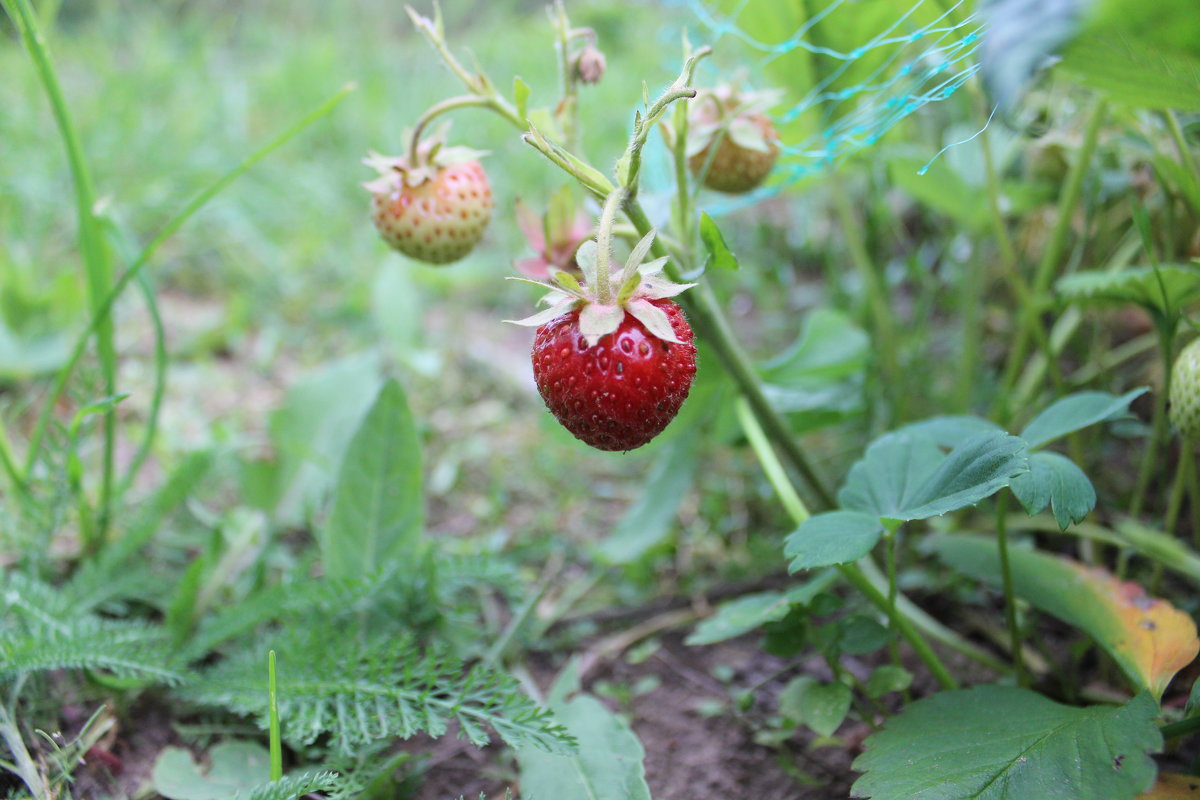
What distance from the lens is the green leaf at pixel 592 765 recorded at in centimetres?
77

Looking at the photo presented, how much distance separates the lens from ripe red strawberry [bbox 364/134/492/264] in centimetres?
87

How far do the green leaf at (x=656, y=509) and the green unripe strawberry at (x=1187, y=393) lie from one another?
0.57m

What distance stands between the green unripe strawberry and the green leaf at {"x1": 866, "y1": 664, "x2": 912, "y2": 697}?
0.33 m

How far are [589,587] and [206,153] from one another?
5.37 ft

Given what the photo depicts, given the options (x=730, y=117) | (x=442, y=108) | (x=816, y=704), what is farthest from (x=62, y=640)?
(x=730, y=117)

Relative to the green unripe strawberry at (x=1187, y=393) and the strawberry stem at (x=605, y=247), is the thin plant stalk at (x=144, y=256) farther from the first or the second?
the green unripe strawberry at (x=1187, y=393)

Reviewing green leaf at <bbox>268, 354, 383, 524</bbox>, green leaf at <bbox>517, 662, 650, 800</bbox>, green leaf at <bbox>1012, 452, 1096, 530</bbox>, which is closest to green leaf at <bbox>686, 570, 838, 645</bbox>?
green leaf at <bbox>517, 662, 650, 800</bbox>

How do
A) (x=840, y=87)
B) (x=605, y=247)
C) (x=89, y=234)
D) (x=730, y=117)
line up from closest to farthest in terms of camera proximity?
(x=605, y=247)
(x=730, y=117)
(x=89, y=234)
(x=840, y=87)

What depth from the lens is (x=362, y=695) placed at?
0.80 m

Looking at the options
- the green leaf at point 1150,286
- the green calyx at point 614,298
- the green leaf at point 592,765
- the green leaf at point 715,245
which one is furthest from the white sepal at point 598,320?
the green leaf at point 1150,286

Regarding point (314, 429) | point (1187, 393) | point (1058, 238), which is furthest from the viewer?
point (314, 429)

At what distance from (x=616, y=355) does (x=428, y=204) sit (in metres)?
0.33

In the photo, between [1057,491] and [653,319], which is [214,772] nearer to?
[653,319]

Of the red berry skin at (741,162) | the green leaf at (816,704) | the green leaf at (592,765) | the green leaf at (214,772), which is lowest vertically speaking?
the green leaf at (816,704)
